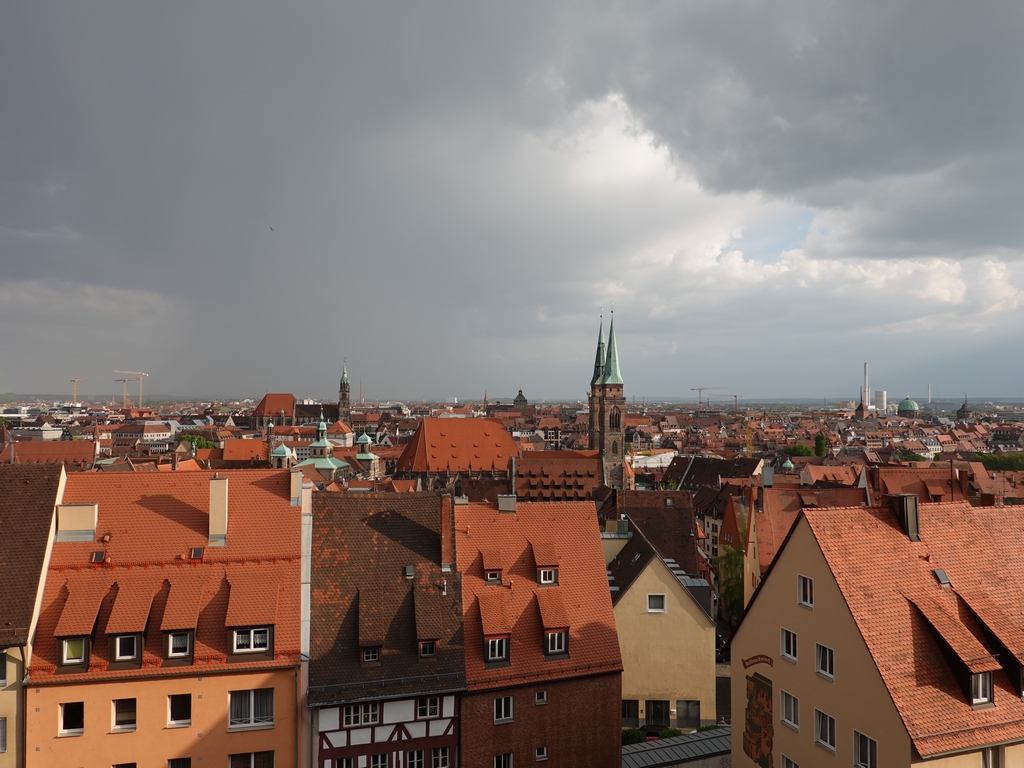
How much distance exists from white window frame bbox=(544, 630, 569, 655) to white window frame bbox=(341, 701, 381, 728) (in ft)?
20.2

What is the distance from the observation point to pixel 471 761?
21.7 m

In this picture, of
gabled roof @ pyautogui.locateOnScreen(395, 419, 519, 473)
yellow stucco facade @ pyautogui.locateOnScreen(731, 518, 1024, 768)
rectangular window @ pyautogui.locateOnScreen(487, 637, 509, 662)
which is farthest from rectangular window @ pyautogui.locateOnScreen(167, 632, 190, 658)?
gabled roof @ pyautogui.locateOnScreen(395, 419, 519, 473)

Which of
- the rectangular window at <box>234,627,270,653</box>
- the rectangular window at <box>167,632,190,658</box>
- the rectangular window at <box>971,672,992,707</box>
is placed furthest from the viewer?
the rectangular window at <box>234,627,270,653</box>

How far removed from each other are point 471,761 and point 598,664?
5459mm

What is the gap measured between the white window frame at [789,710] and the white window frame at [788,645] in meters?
1.04

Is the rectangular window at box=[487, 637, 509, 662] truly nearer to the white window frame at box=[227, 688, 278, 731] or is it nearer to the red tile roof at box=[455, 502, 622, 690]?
the red tile roof at box=[455, 502, 622, 690]

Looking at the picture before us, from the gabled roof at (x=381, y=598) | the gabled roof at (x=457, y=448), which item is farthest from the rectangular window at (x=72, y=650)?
the gabled roof at (x=457, y=448)

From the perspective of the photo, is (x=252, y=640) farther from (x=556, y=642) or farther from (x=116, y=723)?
(x=556, y=642)

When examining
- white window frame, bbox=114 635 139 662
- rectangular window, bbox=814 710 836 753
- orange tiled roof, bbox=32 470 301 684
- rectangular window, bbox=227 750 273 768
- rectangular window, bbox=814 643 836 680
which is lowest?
rectangular window, bbox=227 750 273 768

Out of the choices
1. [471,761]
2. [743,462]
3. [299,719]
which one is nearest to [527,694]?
[471,761]

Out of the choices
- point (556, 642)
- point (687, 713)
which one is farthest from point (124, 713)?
point (687, 713)

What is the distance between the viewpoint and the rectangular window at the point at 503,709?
2240 cm

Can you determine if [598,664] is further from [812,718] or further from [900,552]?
[900,552]

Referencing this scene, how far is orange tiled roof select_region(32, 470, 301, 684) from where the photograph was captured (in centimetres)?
1995
